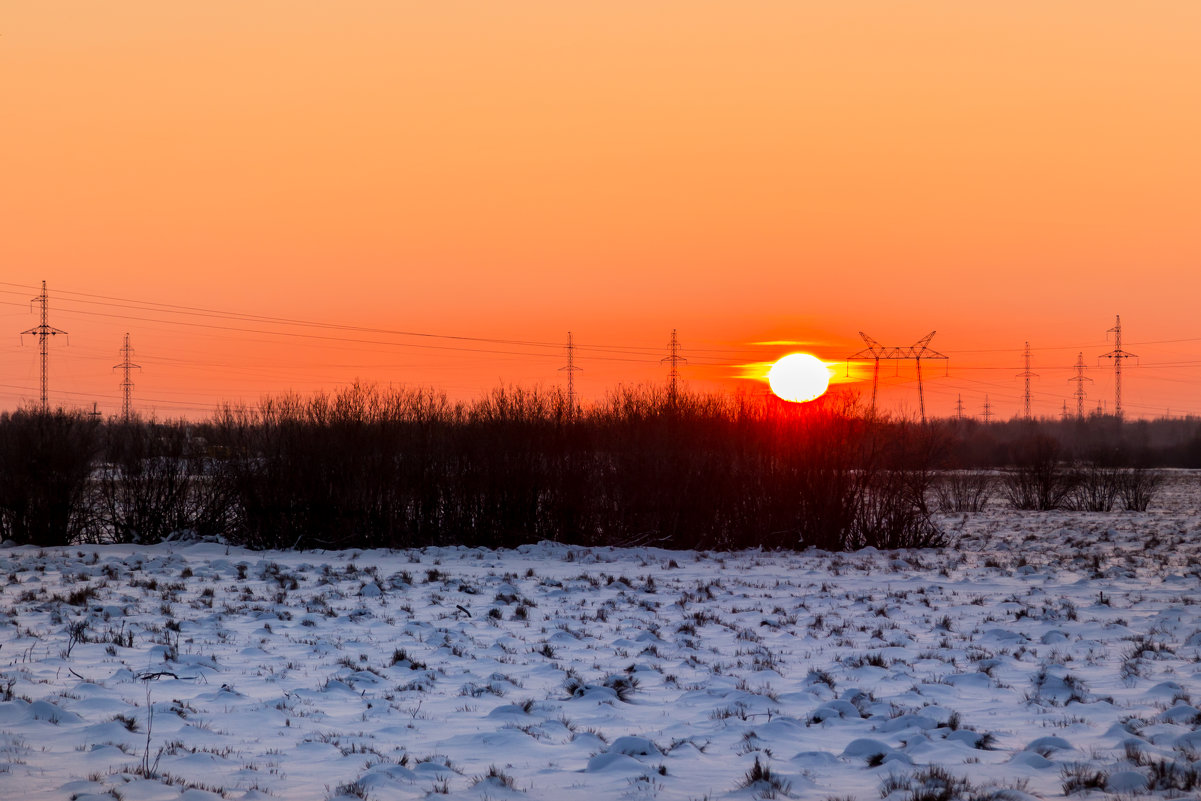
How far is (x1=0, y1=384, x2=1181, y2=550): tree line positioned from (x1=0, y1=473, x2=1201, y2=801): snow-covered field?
6.71m

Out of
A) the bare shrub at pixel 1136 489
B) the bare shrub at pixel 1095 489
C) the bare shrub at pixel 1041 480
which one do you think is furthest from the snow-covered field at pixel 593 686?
the bare shrub at pixel 1041 480

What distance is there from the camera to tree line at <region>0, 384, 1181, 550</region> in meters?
21.3

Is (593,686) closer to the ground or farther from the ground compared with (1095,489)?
closer to the ground

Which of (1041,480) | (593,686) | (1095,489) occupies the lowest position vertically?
Result: (593,686)

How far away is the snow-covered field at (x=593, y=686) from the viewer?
5.38 metres

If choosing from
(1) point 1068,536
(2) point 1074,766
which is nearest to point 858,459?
(1) point 1068,536

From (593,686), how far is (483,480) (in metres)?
14.6

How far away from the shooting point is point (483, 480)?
71.5ft

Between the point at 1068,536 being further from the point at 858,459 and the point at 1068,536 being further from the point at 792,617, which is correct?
the point at 792,617

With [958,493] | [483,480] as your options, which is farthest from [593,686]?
[958,493]

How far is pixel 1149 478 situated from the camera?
32.5 m

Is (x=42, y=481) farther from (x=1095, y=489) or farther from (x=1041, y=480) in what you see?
(x=1095, y=489)

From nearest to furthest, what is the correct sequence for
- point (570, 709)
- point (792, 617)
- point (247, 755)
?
point (247, 755) → point (570, 709) → point (792, 617)

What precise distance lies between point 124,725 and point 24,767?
0.87m
